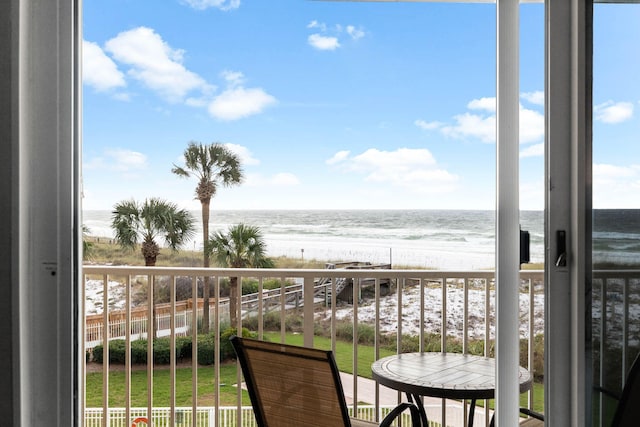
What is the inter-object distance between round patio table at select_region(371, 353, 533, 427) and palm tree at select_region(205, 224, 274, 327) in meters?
6.15

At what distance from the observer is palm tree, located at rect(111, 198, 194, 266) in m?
7.96

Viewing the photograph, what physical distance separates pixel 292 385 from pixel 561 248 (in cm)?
98

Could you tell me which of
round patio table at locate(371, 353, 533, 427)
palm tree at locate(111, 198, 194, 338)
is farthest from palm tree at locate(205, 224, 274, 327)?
round patio table at locate(371, 353, 533, 427)

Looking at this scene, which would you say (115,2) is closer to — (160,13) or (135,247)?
(160,13)

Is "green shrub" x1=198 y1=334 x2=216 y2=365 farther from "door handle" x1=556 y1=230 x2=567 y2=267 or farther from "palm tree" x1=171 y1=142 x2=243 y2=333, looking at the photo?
"door handle" x1=556 y1=230 x2=567 y2=267

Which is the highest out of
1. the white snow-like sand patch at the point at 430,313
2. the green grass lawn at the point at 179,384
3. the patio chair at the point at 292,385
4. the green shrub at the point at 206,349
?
the patio chair at the point at 292,385

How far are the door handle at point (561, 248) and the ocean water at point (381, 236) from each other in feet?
29.4

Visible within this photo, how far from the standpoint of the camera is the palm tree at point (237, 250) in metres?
8.43

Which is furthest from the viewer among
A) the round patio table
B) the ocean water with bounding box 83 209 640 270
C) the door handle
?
the ocean water with bounding box 83 209 640 270

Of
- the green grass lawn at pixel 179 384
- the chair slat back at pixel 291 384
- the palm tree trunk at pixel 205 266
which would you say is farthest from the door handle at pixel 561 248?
the palm tree trunk at pixel 205 266

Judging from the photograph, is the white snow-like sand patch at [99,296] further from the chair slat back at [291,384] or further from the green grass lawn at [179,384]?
the chair slat back at [291,384]

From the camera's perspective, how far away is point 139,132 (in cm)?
989

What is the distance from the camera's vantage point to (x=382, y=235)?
1100 cm

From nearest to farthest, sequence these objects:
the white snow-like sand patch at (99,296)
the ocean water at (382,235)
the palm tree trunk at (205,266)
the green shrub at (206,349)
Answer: the white snow-like sand patch at (99,296) → the palm tree trunk at (205,266) → the green shrub at (206,349) → the ocean water at (382,235)
